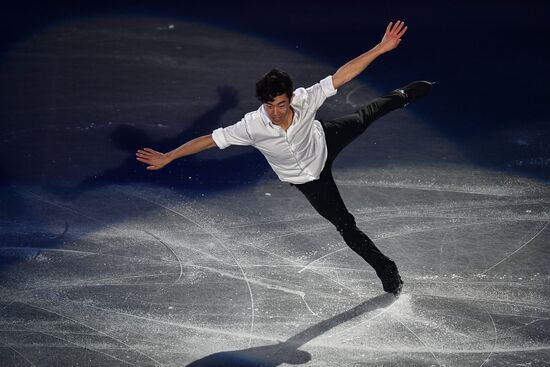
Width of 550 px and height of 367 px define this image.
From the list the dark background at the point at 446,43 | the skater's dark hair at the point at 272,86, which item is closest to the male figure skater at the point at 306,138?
the skater's dark hair at the point at 272,86

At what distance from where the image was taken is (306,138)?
493 cm

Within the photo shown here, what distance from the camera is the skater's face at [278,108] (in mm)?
4633

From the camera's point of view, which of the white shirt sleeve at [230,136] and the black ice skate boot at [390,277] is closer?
the white shirt sleeve at [230,136]

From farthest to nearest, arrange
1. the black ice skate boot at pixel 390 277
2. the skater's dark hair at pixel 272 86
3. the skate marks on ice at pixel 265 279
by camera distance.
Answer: the black ice skate boot at pixel 390 277 < the skate marks on ice at pixel 265 279 < the skater's dark hair at pixel 272 86

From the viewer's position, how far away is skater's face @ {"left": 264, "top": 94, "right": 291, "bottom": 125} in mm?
4633

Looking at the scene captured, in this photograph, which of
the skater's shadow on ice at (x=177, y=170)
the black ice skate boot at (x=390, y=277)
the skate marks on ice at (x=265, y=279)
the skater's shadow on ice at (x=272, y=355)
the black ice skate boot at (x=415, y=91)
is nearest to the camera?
the skater's shadow on ice at (x=272, y=355)

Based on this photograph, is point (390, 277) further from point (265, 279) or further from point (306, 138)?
point (306, 138)

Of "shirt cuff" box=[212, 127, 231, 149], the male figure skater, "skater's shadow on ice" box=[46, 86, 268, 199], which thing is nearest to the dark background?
"skater's shadow on ice" box=[46, 86, 268, 199]

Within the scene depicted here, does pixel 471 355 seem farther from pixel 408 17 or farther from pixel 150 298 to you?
pixel 408 17

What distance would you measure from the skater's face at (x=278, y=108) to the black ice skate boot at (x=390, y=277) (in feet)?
4.14

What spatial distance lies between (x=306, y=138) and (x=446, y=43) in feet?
14.3

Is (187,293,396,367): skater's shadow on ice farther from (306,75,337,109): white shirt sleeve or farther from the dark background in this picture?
the dark background

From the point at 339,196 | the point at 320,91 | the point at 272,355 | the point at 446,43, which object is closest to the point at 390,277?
the point at 339,196

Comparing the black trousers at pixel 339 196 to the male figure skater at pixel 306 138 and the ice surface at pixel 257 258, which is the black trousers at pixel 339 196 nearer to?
the male figure skater at pixel 306 138
